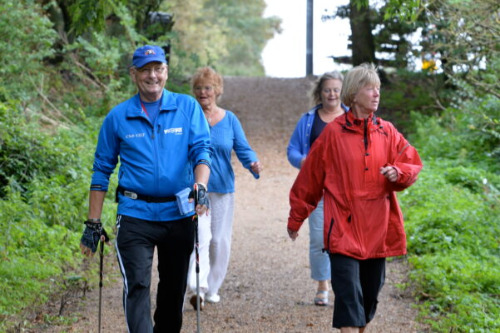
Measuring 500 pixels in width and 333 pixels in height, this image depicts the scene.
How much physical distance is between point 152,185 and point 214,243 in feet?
7.98

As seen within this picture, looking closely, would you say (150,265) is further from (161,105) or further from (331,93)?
(331,93)

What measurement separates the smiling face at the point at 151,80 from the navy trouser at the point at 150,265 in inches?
31.6

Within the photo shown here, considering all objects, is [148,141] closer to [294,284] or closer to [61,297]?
[61,297]

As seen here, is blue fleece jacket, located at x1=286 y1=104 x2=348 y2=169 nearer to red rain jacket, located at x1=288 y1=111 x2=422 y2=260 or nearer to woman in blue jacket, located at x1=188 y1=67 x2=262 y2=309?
woman in blue jacket, located at x1=188 y1=67 x2=262 y2=309

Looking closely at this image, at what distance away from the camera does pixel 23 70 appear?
13367mm

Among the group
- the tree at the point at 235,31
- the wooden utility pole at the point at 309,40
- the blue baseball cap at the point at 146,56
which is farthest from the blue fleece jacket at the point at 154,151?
the tree at the point at 235,31

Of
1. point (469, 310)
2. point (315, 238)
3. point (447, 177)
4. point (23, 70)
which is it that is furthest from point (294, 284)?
point (23, 70)

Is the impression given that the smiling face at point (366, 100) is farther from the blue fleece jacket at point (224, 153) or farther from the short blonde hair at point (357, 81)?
the blue fleece jacket at point (224, 153)

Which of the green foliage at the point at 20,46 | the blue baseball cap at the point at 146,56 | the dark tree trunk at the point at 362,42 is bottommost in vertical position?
the blue baseball cap at the point at 146,56

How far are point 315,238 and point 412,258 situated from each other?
1.91m

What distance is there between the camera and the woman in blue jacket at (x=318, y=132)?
665cm

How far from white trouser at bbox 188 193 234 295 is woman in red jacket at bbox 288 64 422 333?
178 cm

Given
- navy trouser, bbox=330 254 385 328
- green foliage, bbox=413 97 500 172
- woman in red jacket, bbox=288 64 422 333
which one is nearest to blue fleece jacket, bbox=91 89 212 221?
woman in red jacket, bbox=288 64 422 333

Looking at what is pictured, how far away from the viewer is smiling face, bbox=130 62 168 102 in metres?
4.61
